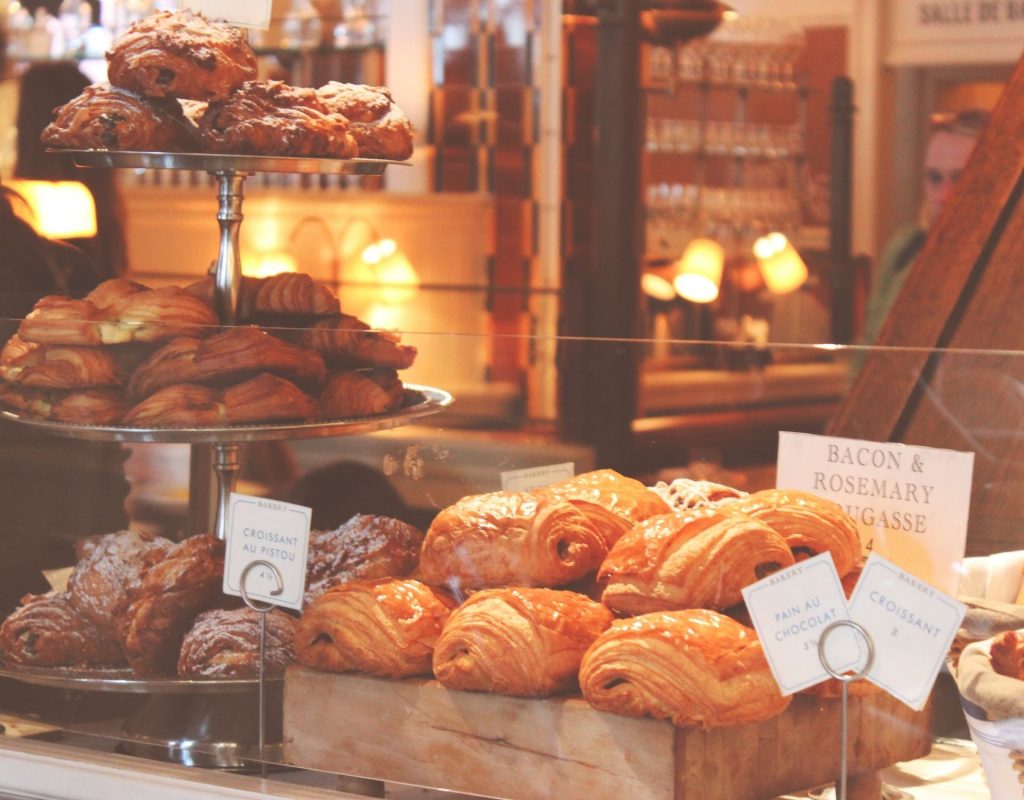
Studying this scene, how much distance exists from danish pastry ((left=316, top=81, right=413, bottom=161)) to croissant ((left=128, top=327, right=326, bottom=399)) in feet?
1.14

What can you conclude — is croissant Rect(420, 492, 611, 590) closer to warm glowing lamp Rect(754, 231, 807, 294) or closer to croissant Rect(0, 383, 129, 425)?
croissant Rect(0, 383, 129, 425)

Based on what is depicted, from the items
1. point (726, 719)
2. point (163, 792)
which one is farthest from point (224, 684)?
point (726, 719)

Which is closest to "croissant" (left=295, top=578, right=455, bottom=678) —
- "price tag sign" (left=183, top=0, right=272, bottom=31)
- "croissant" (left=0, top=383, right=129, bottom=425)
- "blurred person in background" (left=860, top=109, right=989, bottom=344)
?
"croissant" (left=0, top=383, right=129, bottom=425)

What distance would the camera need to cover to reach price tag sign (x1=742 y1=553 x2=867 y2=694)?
3.07ft

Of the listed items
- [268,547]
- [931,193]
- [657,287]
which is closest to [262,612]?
[268,547]

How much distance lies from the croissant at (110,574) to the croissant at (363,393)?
20cm

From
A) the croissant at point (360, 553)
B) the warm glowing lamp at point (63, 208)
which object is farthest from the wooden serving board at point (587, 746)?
the warm glowing lamp at point (63, 208)

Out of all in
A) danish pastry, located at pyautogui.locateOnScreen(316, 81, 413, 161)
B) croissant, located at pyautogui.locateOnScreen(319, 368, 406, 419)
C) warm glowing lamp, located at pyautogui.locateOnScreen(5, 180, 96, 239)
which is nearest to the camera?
croissant, located at pyautogui.locateOnScreen(319, 368, 406, 419)

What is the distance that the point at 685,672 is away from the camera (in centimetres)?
94

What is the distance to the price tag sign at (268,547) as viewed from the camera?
117cm

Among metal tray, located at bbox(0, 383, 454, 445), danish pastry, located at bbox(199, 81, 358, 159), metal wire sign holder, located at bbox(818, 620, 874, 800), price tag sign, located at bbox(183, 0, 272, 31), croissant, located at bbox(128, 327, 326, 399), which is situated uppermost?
price tag sign, located at bbox(183, 0, 272, 31)

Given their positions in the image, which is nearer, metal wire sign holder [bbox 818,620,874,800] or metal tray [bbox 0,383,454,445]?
metal wire sign holder [bbox 818,620,874,800]

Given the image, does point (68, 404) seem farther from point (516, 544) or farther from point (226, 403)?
point (516, 544)

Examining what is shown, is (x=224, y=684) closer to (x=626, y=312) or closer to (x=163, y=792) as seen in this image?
(x=163, y=792)
